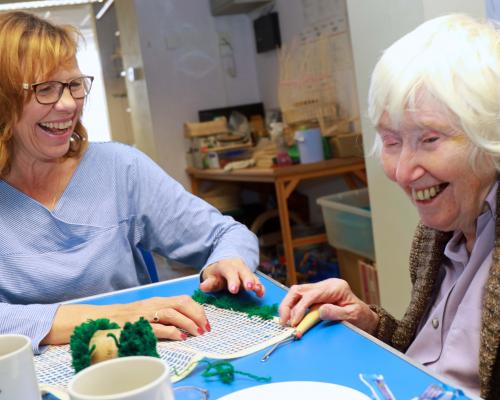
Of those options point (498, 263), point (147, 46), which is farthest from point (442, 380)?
point (147, 46)

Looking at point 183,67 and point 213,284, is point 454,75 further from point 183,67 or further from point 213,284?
point 183,67

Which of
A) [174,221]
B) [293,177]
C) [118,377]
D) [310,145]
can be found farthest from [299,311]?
[310,145]

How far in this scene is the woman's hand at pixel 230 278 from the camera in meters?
1.26

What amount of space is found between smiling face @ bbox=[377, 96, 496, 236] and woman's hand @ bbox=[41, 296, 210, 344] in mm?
425

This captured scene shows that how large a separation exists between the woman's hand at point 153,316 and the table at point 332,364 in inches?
6.2

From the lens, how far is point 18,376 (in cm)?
67

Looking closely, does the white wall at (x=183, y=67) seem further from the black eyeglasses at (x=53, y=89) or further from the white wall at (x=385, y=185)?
→ the black eyeglasses at (x=53, y=89)

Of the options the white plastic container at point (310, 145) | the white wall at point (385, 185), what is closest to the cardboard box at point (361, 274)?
the white wall at point (385, 185)

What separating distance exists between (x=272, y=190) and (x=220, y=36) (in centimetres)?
130

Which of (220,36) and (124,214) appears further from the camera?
(220,36)

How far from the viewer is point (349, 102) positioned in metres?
3.73

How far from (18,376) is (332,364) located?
0.44 m

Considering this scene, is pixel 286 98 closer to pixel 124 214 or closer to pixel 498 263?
pixel 124 214

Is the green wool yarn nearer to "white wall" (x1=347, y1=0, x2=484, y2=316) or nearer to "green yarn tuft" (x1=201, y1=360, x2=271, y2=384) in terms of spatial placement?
"green yarn tuft" (x1=201, y1=360, x2=271, y2=384)
